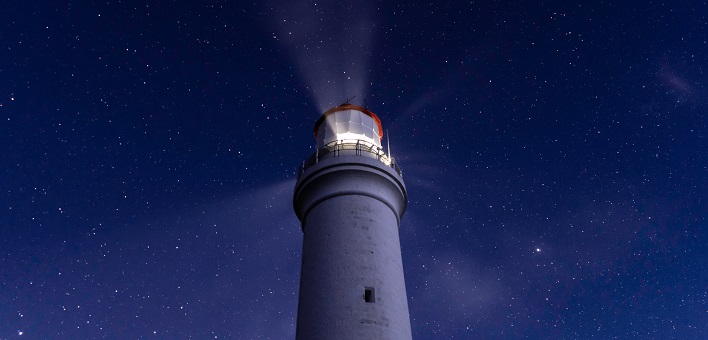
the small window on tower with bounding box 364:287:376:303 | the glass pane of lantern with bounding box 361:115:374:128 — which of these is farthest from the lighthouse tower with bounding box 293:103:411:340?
the glass pane of lantern with bounding box 361:115:374:128

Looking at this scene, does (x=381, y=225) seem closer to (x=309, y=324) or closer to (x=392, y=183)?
(x=392, y=183)

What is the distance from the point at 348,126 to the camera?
15172 mm

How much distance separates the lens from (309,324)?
1079 cm

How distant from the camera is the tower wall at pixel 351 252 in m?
10.7

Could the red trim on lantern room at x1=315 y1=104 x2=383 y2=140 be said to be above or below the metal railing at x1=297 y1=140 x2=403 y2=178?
above

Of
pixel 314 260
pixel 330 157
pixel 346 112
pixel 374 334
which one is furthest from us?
pixel 346 112

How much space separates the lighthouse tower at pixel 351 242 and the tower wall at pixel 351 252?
0.8 inches

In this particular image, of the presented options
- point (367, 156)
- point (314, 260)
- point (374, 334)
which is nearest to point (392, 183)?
point (367, 156)

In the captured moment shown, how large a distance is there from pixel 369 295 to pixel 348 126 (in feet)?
18.4

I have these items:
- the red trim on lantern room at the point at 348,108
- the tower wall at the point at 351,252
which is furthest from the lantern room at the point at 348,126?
the tower wall at the point at 351,252

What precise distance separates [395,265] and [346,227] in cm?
139

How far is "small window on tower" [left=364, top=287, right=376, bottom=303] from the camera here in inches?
432

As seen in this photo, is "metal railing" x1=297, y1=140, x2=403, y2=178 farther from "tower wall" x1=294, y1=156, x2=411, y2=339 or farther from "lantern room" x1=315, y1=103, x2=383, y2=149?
"tower wall" x1=294, y1=156, x2=411, y2=339

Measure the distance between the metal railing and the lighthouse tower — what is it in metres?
0.03
